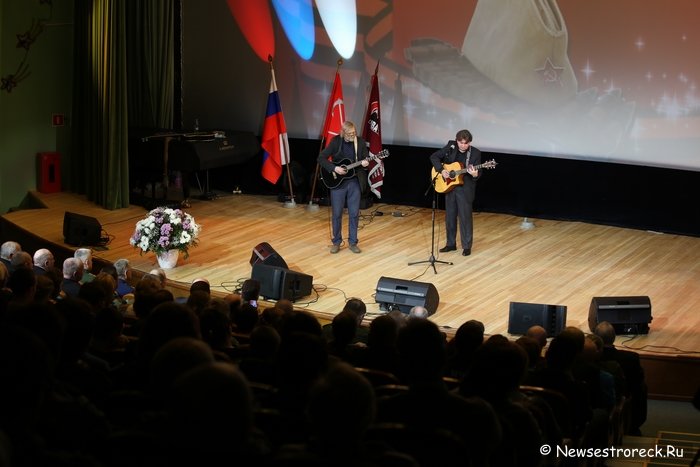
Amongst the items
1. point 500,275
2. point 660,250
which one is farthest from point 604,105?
point 500,275

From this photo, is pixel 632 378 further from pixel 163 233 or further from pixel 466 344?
pixel 163 233

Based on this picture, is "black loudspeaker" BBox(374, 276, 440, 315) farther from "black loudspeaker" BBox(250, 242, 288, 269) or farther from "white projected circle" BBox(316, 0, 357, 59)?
"white projected circle" BBox(316, 0, 357, 59)

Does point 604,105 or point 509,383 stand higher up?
point 604,105

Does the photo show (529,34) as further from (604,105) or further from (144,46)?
(144,46)

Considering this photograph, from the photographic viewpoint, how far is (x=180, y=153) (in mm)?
11930

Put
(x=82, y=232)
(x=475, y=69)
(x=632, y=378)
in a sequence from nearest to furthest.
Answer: (x=632, y=378)
(x=82, y=232)
(x=475, y=69)

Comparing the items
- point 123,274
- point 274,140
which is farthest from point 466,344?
point 274,140

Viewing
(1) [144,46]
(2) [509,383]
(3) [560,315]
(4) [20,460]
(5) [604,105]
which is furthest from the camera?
(1) [144,46]

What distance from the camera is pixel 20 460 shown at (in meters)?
2.40

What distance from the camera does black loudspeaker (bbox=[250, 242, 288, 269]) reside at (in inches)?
345

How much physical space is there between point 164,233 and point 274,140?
3.77m

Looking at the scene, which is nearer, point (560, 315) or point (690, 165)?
point (560, 315)

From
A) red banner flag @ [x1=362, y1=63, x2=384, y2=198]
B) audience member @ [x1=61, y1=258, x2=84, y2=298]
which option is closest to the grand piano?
red banner flag @ [x1=362, y1=63, x2=384, y2=198]

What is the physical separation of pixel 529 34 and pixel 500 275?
3468 mm
